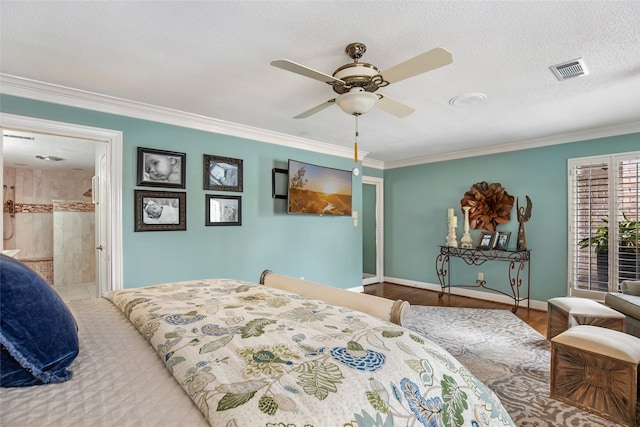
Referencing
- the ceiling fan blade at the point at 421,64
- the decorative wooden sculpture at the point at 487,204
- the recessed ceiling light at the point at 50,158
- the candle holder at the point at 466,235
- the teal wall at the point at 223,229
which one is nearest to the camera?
the ceiling fan blade at the point at 421,64

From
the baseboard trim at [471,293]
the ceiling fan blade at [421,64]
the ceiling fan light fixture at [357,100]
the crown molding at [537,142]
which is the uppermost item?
the crown molding at [537,142]

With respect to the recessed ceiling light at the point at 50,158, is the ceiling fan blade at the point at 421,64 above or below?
below

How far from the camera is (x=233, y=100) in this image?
10.0 ft

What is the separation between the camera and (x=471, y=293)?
5117 millimetres

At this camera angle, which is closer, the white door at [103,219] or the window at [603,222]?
the white door at [103,219]

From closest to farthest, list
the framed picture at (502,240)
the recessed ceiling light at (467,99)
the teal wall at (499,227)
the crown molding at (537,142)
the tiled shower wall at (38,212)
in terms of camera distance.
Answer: the recessed ceiling light at (467,99) < the crown molding at (537,142) < the teal wall at (499,227) < the framed picture at (502,240) < the tiled shower wall at (38,212)

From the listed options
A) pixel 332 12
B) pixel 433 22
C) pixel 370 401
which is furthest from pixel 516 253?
pixel 370 401

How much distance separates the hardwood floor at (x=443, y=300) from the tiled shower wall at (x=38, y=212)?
17.9 feet

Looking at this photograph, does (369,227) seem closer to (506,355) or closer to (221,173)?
(221,173)

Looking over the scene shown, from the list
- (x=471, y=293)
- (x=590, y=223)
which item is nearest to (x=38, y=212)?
(x=471, y=293)

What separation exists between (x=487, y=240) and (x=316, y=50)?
3.97 metres

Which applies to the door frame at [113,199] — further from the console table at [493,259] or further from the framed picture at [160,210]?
the console table at [493,259]

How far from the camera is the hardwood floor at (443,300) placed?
3932mm

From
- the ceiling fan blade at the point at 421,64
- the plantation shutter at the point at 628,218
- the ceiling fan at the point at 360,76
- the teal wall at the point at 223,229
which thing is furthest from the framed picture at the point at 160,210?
the plantation shutter at the point at 628,218
